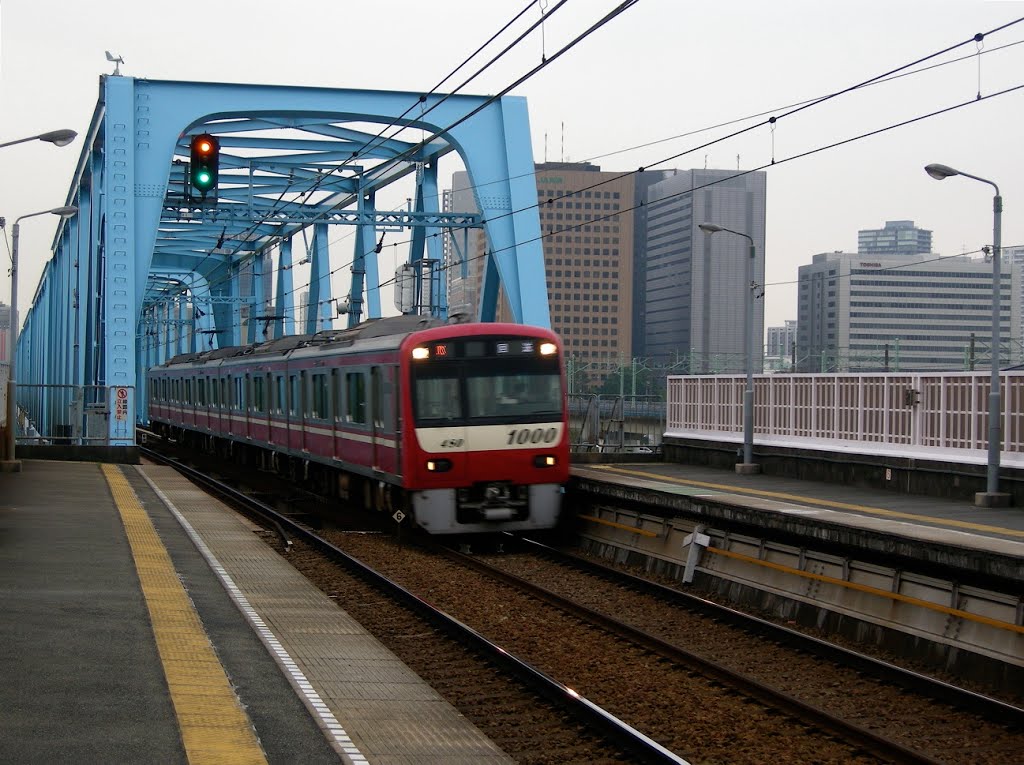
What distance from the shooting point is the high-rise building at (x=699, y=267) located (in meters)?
182

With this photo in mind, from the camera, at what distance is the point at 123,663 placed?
809cm

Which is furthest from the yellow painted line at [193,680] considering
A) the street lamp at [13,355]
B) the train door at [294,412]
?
the street lamp at [13,355]

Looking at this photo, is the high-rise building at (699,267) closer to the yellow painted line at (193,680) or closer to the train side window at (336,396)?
the train side window at (336,396)

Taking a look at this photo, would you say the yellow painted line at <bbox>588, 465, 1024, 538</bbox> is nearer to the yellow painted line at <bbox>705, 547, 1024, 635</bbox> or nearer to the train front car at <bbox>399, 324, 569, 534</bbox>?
the yellow painted line at <bbox>705, 547, 1024, 635</bbox>

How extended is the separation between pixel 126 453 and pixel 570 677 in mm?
22071

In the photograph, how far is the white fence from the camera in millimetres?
16891

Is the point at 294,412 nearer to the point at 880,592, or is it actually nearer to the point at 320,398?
the point at 320,398

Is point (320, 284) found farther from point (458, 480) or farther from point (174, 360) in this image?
point (458, 480)

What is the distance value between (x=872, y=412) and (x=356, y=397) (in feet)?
24.6

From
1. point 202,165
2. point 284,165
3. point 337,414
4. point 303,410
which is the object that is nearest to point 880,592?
point 202,165

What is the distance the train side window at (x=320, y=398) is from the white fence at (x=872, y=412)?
24.0 feet

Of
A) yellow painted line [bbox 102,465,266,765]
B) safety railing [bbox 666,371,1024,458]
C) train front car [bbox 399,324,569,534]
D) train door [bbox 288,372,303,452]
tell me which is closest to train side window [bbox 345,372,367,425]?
train front car [bbox 399,324,569,534]

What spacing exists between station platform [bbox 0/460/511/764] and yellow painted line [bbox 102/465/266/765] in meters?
0.01

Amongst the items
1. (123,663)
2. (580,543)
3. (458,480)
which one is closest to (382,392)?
(458,480)
